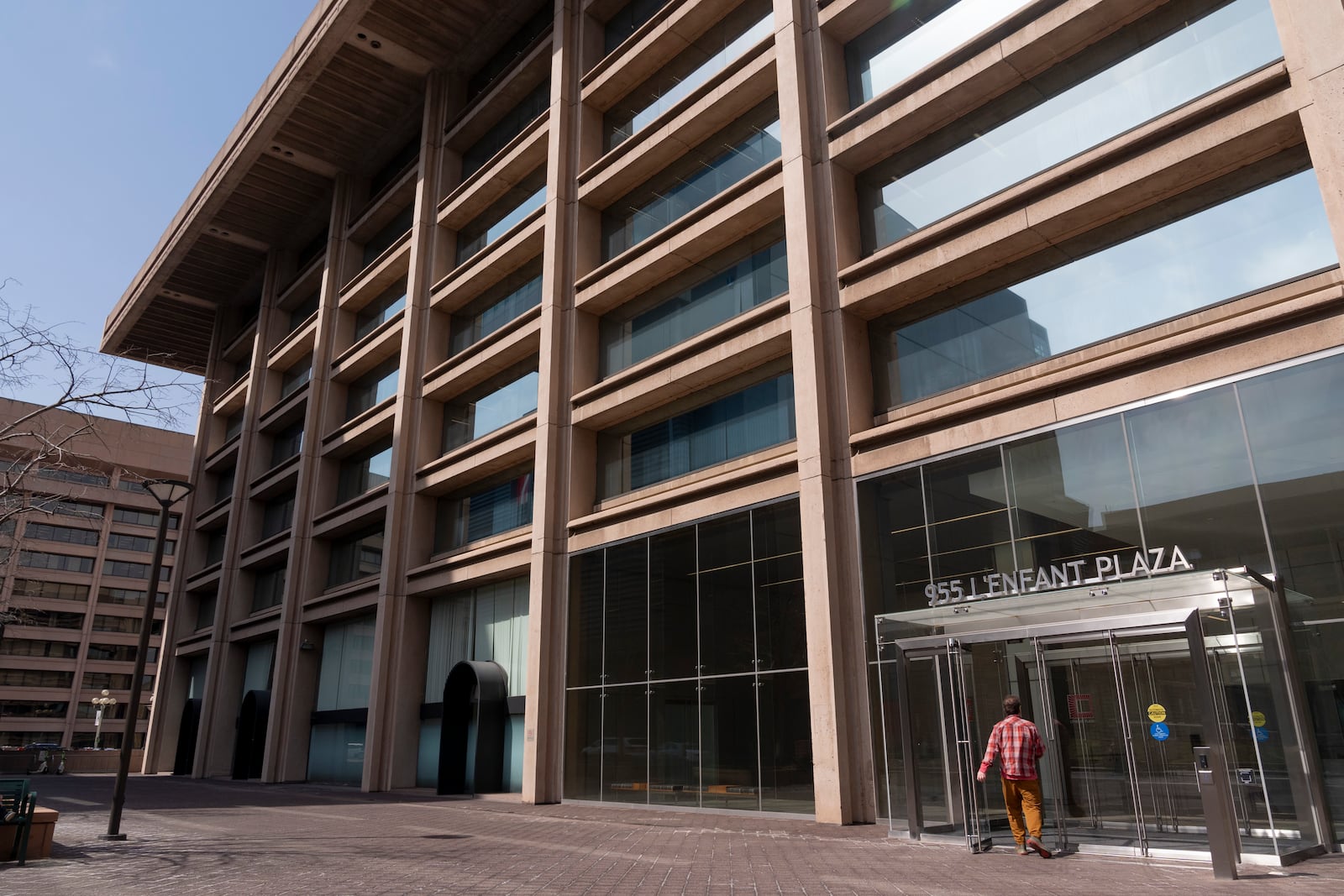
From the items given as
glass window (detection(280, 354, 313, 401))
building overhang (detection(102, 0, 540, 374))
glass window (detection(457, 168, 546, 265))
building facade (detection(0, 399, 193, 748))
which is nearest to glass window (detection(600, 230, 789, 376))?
glass window (detection(457, 168, 546, 265))

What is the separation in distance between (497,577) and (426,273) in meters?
11.3

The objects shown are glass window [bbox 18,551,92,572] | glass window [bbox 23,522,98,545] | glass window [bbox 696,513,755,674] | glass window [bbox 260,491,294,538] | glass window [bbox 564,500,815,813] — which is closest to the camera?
glass window [bbox 564,500,815,813]

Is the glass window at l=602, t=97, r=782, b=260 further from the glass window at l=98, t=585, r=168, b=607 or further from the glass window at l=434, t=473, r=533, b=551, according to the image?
the glass window at l=98, t=585, r=168, b=607

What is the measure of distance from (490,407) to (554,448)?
17.1 feet

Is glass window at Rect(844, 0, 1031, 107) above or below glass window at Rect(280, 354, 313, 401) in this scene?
below

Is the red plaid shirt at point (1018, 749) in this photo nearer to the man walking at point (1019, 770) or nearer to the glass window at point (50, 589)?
the man walking at point (1019, 770)

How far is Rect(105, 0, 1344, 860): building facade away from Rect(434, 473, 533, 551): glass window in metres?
0.17

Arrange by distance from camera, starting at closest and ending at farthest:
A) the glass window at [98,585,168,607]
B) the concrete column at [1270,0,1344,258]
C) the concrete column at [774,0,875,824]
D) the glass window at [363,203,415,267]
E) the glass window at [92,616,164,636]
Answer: the concrete column at [1270,0,1344,258] → the concrete column at [774,0,875,824] → the glass window at [363,203,415,267] → the glass window at [92,616,164,636] → the glass window at [98,585,168,607]

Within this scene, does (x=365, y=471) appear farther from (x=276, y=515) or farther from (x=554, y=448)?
(x=554, y=448)

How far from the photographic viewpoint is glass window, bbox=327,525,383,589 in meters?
31.6

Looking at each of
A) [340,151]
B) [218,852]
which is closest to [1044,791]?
[218,852]

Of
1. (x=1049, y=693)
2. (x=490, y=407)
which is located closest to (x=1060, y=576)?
(x=1049, y=693)

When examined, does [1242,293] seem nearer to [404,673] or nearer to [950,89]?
[950,89]

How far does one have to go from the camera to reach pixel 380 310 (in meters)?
35.5
